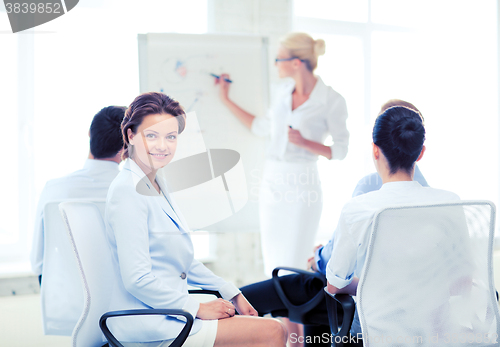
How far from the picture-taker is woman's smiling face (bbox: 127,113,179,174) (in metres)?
1.33

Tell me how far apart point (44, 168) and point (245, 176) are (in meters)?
1.25

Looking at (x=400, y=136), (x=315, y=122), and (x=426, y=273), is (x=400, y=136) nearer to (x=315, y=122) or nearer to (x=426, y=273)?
(x=426, y=273)

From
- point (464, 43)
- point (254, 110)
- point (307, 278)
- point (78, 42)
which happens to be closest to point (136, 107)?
point (307, 278)

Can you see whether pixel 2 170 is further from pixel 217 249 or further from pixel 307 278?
pixel 307 278

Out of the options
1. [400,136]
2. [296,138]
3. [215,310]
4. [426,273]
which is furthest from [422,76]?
[215,310]

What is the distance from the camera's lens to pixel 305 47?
2.60m

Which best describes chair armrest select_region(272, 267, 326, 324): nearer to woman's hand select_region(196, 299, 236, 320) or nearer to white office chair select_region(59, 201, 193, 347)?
woman's hand select_region(196, 299, 236, 320)

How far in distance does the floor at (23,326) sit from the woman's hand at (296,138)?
1.68 metres

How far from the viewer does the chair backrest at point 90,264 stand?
111 centimetres

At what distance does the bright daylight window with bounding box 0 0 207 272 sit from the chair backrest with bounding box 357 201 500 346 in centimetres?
207

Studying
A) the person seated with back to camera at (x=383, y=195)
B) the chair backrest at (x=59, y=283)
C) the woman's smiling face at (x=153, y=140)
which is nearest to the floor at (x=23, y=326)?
the chair backrest at (x=59, y=283)

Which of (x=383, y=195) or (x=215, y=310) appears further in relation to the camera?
(x=383, y=195)

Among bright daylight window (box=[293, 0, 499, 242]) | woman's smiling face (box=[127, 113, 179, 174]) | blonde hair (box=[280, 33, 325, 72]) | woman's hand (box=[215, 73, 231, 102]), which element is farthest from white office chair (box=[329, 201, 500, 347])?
bright daylight window (box=[293, 0, 499, 242])

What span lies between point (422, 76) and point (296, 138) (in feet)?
4.81
